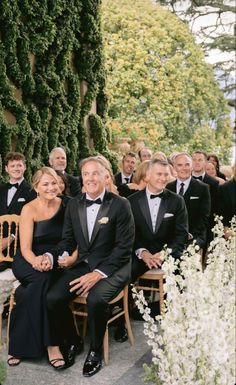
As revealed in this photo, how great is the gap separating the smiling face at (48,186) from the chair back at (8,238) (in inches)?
18.4

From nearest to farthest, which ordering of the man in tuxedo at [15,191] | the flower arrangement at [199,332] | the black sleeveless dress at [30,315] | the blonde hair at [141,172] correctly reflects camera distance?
1. the flower arrangement at [199,332]
2. the black sleeveless dress at [30,315]
3. the man in tuxedo at [15,191]
4. the blonde hair at [141,172]

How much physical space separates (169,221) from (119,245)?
2.82ft

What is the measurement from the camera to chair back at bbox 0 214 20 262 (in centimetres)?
571

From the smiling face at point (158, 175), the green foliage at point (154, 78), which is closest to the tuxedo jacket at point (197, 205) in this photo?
the smiling face at point (158, 175)

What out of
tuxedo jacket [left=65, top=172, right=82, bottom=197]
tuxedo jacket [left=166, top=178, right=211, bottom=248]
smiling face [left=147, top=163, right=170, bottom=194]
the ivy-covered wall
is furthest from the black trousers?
the ivy-covered wall

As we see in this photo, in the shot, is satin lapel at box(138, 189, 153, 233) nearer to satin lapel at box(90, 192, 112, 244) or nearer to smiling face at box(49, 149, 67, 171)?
satin lapel at box(90, 192, 112, 244)

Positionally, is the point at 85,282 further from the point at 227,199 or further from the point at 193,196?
the point at 227,199

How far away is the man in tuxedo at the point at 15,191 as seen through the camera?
6.49 m

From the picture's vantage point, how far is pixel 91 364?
480 centimetres

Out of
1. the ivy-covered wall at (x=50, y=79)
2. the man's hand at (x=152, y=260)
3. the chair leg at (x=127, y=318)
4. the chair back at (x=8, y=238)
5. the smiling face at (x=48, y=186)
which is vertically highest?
the ivy-covered wall at (x=50, y=79)

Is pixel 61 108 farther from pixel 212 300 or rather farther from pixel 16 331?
pixel 212 300

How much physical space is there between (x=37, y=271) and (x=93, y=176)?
3.03 ft

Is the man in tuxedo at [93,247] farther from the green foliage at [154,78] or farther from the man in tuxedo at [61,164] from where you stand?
the green foliage at [154,78]

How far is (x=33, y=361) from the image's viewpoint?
5027mm
